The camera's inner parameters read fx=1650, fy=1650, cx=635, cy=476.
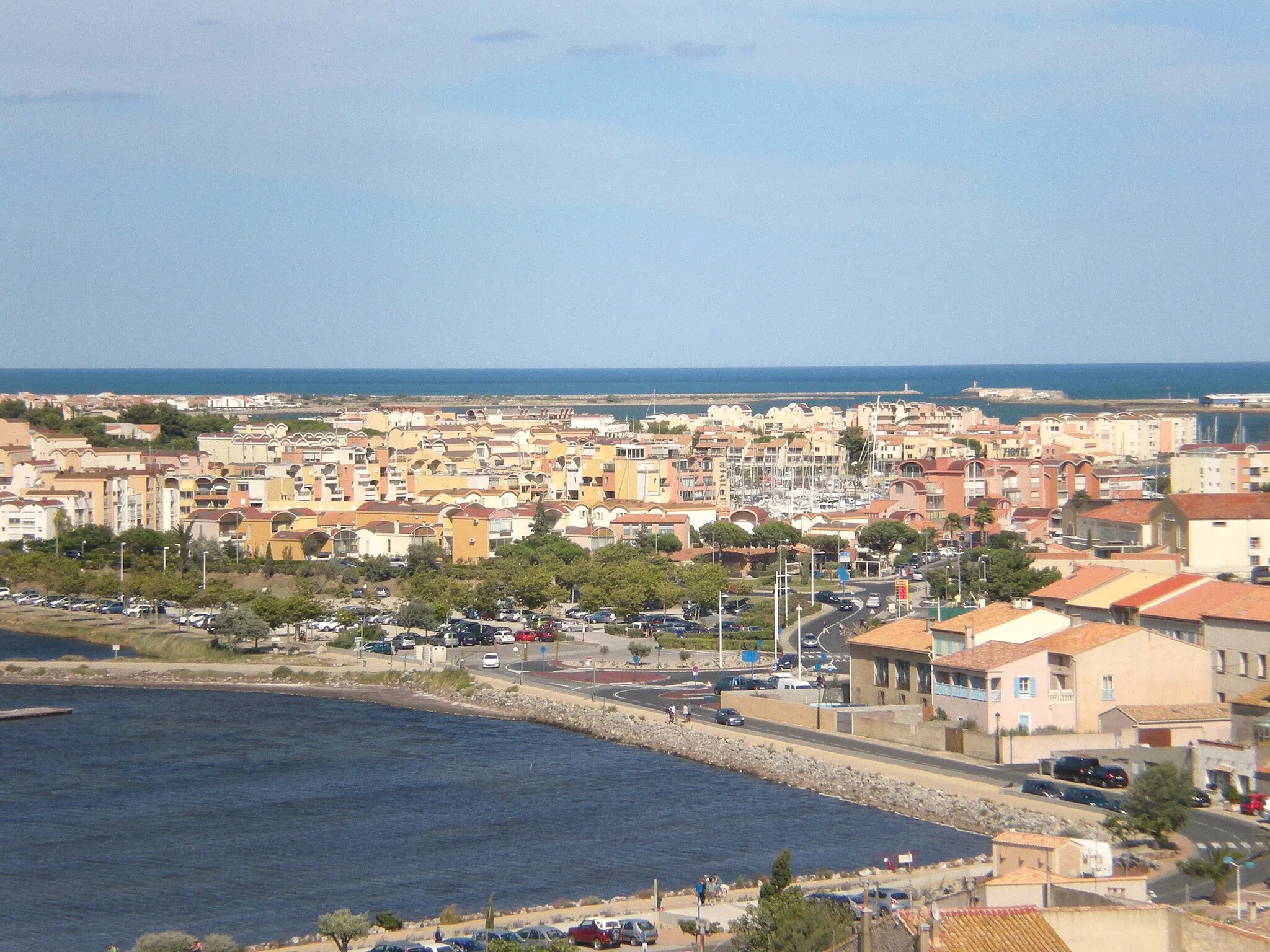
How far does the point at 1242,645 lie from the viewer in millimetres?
14219

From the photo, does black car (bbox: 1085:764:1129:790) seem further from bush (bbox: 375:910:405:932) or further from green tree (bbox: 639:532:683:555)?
green tree (bbox: 639:532:683:555)

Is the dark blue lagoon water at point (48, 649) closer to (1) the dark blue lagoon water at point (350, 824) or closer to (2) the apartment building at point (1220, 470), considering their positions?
(1) the dark blue lagoon water at point (350, 824)

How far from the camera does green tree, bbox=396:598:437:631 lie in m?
21.8

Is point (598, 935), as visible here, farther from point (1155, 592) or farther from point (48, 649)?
point (48, 649)

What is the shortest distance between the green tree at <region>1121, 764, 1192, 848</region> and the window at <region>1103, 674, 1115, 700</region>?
3.11m

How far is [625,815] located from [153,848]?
3651mm

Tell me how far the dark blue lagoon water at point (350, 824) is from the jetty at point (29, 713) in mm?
178

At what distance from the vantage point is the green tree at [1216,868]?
8.94m

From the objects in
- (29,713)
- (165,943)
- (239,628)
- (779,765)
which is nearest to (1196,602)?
(779,765)

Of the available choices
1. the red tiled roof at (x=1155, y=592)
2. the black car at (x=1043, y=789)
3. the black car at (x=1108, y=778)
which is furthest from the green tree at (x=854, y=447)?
the black car at (x=1043, y=789)

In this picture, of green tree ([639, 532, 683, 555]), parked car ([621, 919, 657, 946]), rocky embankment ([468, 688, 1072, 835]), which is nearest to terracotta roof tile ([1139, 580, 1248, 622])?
rocky embankment ([468, 688, 1072, 835])

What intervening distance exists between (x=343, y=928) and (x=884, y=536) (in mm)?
21222

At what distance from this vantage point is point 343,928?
933cm

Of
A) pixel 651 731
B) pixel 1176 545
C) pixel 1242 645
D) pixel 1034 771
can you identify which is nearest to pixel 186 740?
pixel 651 731
